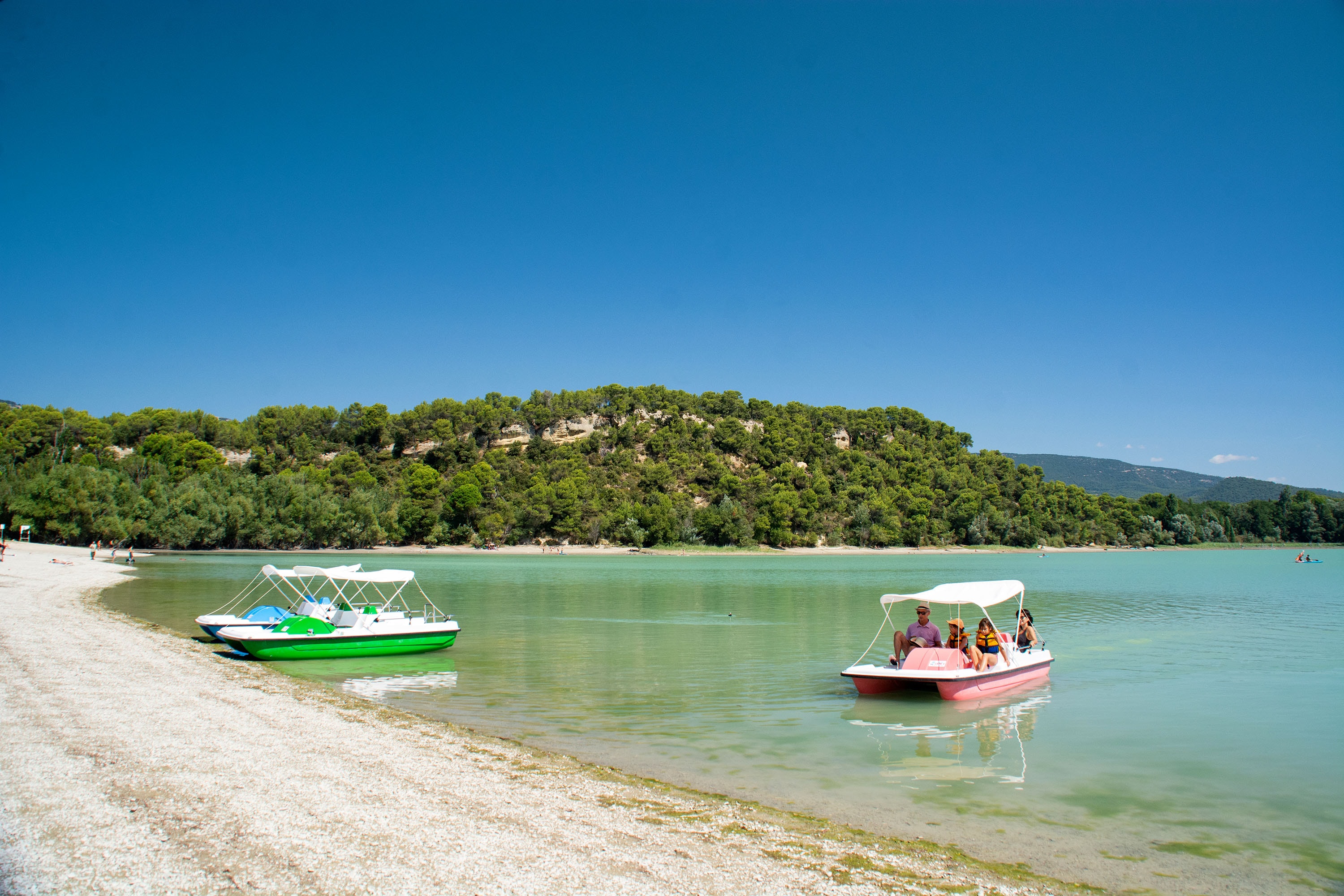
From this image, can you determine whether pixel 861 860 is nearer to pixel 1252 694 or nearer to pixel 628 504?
pixel 1252 694

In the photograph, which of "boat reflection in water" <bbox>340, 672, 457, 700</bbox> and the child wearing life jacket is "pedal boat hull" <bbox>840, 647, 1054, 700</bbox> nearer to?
the child wearing life jacket

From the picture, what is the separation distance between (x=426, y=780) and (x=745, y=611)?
27804 millimetres

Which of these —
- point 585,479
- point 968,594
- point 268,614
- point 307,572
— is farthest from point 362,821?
point 585,479

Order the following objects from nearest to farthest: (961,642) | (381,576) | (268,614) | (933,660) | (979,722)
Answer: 1. (979,722)
2. (933,660)
3. (961,642)
4. (268,614)
5. (381,576)

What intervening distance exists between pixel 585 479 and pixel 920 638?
109763mm

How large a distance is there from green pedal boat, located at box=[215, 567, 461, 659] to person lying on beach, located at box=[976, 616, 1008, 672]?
13.3m

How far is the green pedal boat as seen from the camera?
20375mm

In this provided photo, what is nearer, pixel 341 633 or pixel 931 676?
pixel 931 676

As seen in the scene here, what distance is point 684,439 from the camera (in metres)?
140

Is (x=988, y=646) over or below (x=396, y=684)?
over

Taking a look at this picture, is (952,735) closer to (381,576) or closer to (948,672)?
(948,672)

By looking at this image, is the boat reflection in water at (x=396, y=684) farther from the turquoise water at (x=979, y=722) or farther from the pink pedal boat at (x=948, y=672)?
the pink pedal boat at (x=948, y=672)

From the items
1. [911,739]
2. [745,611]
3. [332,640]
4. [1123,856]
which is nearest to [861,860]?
[1123,856]

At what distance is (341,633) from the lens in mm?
21078
